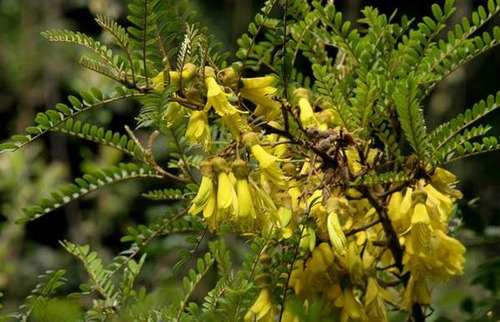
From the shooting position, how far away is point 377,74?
2.81 feet

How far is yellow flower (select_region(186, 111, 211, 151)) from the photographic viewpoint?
76cm

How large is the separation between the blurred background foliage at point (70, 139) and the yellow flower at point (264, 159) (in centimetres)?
158

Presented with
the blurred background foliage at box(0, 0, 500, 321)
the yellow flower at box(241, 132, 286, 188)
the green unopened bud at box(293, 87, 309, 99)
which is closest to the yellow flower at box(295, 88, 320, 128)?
the green unopened bud at box(293, 87, 309, 99)

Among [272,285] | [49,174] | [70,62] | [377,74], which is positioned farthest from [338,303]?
[70,62]

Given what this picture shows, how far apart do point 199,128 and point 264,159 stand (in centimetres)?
7

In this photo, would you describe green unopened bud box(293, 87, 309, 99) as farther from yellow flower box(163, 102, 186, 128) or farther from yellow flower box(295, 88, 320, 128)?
yellow flower box(163, 102, 186, 128)

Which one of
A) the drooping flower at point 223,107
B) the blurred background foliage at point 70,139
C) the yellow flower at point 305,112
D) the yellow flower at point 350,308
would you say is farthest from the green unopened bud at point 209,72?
the blurred background foliage at point 70,139

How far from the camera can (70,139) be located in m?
3.32

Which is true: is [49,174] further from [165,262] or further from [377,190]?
[377,190]

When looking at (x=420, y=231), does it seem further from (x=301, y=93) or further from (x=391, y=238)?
(x=301, y=93)

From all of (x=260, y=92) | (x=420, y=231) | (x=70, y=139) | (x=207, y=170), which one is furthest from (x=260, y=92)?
(x=70, y=139)

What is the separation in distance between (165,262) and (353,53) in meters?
1.72

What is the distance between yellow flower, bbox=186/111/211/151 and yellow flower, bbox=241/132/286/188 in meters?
0.04

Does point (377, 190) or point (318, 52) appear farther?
point (318, 52)
